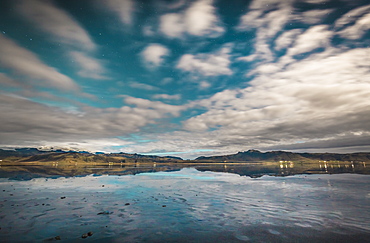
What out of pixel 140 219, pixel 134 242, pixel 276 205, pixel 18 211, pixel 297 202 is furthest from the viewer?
pixel 297 202

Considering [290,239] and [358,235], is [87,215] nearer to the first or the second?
[290,239]

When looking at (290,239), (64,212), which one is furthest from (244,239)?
(64,212)

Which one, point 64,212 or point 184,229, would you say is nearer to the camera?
point 184,229

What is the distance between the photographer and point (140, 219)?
48.8ft

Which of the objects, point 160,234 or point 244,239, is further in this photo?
point 160,234

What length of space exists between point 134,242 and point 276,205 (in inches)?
634

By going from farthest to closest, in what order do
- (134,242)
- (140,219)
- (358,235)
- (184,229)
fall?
1. (140,219)
2. (184,229)
3. (358,235)
4. (134,242)

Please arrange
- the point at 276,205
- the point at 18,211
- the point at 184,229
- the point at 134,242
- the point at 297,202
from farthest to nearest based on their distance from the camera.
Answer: the point at 297,202 < the point at 276,205 < the point at 18,211 < the point at 184,229 < the point at 134,242

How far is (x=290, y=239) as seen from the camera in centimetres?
1088

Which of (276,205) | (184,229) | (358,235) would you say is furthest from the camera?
(276,205)

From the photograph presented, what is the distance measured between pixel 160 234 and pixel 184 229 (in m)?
1.84

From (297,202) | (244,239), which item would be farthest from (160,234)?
(297,202)

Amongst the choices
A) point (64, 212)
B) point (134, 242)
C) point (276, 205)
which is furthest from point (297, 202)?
point (64, 212)

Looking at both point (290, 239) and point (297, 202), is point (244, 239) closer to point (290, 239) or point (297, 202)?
point (290, 239)
